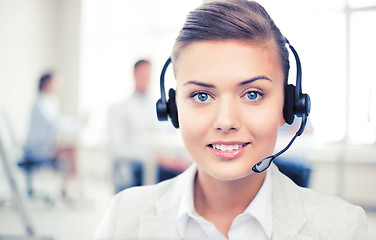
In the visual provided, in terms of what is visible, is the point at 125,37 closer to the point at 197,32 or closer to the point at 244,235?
the point at 197,32

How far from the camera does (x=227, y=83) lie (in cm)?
44

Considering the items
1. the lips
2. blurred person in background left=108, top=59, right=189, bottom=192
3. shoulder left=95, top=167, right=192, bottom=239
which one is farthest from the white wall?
the lips

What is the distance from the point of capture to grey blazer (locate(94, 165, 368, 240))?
471 millimetres

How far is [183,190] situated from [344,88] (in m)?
0.28

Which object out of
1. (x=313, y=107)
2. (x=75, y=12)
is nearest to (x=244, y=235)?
(x=313, y=107)

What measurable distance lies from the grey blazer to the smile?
A: 3.4 inches

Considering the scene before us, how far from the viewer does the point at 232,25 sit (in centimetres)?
44

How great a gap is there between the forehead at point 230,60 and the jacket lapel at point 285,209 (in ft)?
0.48

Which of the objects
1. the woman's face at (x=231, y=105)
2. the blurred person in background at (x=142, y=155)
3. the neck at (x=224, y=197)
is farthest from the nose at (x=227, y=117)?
the blurred person in background at (x=142, y=155)

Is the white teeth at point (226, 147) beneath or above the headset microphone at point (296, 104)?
beneath

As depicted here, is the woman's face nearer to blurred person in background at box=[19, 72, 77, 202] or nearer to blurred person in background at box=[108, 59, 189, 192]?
blurred person in background at box=[108, 59, 189, 192]

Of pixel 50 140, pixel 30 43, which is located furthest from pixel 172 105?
pixel 50 140

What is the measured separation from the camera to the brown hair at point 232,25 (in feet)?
1.43

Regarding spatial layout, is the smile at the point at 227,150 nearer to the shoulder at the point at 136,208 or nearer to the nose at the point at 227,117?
the nose at the point at 227,117
